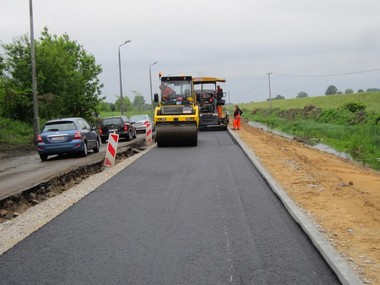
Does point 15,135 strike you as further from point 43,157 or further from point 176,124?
point 176,124

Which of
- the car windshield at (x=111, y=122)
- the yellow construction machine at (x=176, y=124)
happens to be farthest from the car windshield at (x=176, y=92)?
the car windshield at (x=111, y=122)

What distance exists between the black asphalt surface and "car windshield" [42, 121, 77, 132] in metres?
7.87

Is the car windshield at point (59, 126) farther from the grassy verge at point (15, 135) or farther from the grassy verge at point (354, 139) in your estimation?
the grassy verge at point (354, 139)

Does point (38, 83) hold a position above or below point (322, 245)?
above

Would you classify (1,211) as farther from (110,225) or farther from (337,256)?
(337,256)

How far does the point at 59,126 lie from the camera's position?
17.6 metres

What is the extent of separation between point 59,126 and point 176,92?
6.47m

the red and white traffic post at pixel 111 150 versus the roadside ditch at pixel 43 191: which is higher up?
the red and white traffic post at pixel 111 150

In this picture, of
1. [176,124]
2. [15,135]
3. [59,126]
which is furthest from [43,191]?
[15,135]

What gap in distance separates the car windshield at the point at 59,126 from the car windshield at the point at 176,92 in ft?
18.1

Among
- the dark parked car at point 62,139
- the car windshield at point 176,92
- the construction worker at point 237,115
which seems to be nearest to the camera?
the dark parked car at point 62,139

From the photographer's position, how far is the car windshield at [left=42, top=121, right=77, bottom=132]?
57.4 feet

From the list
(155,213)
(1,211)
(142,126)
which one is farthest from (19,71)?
(155,213)

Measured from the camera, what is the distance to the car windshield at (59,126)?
17500 mm
